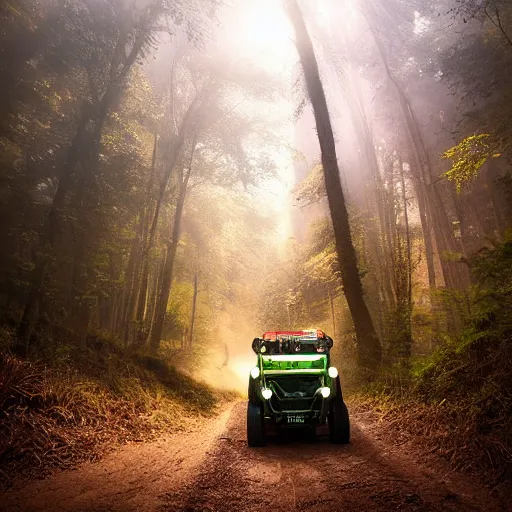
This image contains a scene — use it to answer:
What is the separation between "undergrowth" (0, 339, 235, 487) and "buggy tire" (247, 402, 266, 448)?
2181mm

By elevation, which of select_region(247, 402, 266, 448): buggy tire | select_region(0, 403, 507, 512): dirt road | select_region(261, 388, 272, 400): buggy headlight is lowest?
select_region(0, 403, 507, 512): dirt road

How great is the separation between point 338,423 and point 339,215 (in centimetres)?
572

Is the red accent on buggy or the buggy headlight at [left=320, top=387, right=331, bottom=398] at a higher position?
the red accent on buggy

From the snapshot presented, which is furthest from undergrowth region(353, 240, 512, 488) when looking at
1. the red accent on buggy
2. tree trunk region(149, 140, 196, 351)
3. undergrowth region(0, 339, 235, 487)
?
tree trunk region(149, 140, 196, 351)

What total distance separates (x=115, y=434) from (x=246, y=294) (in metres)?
28.3

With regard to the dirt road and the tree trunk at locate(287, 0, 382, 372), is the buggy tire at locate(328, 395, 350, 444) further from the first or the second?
the tree trunk at locate(287, 0, 382, 372)

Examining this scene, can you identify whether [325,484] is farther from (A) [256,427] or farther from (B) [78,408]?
(B) [78,408]

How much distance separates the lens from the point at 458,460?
12.4 ft

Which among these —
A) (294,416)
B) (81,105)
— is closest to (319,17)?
(81,105)

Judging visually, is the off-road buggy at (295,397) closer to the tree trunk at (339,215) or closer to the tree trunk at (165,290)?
the tree trunk at (339,215)

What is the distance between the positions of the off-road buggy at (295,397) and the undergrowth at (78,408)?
2382 millimetres

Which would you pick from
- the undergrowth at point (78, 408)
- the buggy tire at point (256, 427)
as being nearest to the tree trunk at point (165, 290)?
the undergrowth at point (78, 408)

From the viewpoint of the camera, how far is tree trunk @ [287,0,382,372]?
8.59 meters

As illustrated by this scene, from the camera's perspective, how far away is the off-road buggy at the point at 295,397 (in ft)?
16.2
